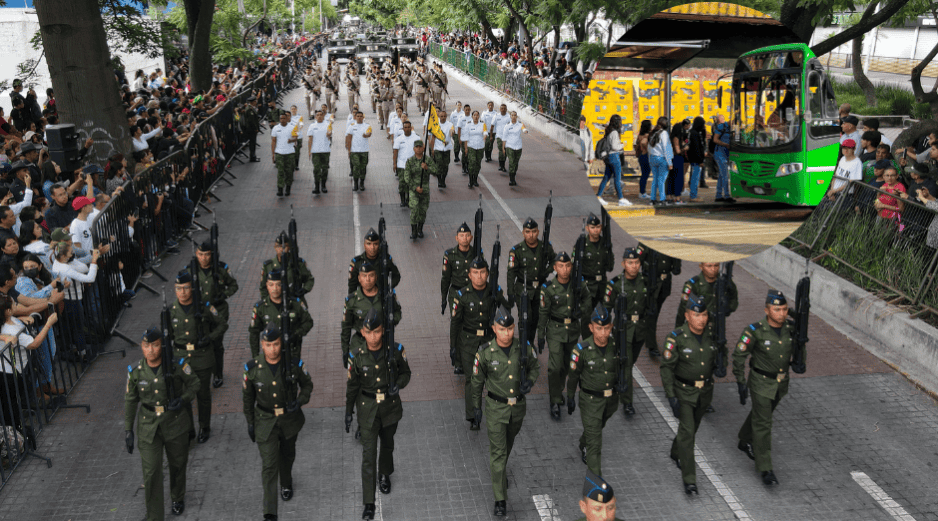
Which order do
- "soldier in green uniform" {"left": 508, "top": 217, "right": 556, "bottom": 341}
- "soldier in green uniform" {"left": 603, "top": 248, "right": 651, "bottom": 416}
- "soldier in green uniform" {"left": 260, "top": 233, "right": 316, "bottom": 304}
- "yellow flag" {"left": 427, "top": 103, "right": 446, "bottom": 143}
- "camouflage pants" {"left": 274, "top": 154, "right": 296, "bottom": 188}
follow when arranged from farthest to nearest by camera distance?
"camouflage pants" {"left": 274, "top": 154, "right": 296, "bottom": 188} < "yellow flag" {"left": 427, "top": 103, "right": 446, "bottom": 143} < "soldier in green uniform" {"left": 508, "top": 217, "right": 556, "bottom": 341} < "soldier in green uniform" {"left": 260, "top": 233, "right": 316, "bottom": 304} < "soldier in green uniform" {"left": 603, "top": 248, "right": 651, "bottom": 416}

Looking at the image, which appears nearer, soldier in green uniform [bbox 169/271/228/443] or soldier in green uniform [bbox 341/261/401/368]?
soldier in green uniform [bbox 169/271/228/443]

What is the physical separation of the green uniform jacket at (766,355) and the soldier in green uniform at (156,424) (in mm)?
4727

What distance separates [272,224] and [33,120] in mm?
6507

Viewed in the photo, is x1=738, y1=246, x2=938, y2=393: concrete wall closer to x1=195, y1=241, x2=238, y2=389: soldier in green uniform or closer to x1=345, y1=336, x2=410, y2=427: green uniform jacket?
x1=345, y1=336, x2=410, y2=427: green uniform jacket

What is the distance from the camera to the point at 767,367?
6.87 metres

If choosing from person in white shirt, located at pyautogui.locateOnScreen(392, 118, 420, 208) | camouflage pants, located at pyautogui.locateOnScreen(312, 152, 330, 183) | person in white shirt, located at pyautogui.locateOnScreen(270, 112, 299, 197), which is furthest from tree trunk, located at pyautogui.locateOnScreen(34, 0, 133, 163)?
person in white shirt, located at pyautogui.locateOnScreen(392, 118, 420, 208)

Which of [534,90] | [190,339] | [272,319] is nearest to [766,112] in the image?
[272,319]

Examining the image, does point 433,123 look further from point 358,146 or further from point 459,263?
point 459,263

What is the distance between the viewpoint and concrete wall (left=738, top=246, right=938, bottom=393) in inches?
345

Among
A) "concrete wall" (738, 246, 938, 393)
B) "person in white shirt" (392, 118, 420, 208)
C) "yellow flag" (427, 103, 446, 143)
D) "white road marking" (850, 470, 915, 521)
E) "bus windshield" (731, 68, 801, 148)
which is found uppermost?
"bus windshield" (731, 68, 801, 148)

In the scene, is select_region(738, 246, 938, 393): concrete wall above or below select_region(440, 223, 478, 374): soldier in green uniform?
below

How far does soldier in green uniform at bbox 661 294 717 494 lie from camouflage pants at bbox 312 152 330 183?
11.6 m

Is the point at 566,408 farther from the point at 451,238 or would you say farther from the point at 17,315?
the point at 451,238

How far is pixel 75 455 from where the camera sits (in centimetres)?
722
